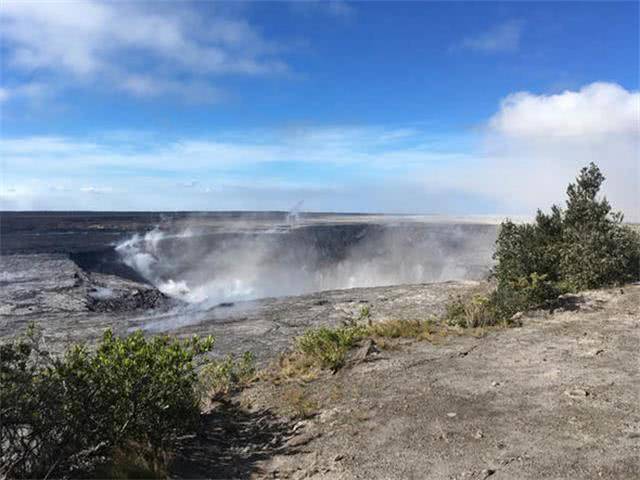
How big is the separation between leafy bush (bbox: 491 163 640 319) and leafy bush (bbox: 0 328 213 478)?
916 cm

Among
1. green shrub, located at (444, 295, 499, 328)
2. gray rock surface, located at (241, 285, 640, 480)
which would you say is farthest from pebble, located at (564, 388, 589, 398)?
green shrub, located at (444, 295, 499, 328)

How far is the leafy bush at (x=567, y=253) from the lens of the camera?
46.0ft

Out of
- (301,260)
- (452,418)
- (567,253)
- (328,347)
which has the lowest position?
(301,260)

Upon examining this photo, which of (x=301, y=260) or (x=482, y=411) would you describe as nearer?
(x=482, y=411)

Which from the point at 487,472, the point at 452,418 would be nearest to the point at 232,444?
the point at 452,418

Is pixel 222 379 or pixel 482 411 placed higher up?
pixel 482 411

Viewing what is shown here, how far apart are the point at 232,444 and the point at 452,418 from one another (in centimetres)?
312

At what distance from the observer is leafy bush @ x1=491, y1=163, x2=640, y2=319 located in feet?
→ 46.0

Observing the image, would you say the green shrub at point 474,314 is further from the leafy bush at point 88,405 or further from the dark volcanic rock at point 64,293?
the dark volcanic rock at point 64,293

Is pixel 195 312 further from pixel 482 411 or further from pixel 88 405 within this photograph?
pixel 482 411

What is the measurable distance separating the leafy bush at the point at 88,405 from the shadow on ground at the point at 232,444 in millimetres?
330

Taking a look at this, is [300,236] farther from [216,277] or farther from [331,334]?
[331,334]

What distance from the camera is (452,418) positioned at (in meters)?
7.38

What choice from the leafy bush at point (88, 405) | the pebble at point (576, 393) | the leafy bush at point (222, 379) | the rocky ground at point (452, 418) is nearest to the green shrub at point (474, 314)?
the rocky ground at point (452, 418)
